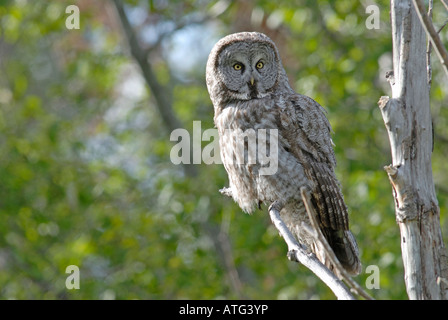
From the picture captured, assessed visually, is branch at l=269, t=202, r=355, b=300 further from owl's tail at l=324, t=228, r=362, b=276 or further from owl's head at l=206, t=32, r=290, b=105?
owl's head at l=206, t=32, r=290, b=105

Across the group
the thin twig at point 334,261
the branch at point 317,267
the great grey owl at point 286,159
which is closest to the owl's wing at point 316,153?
the great grey owl at point 286,159

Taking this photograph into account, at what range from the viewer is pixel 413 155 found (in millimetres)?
2350

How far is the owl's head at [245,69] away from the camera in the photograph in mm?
4270

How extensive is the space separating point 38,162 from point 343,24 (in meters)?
4.29

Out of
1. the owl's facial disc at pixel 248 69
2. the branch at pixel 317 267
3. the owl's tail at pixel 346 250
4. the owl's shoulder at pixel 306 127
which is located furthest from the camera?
the owl's facial disc at pixel 248 69

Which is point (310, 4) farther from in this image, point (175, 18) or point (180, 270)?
point (180, 270)

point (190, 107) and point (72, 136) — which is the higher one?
point (190, 107)

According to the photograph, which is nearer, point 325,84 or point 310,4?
point 310,4

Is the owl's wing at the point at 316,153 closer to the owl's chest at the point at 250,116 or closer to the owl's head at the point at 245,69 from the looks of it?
the owl's chest at the point at 250,116

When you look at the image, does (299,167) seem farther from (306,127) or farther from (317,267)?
(317,267)

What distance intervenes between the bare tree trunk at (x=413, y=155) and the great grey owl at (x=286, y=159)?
1.54 metres

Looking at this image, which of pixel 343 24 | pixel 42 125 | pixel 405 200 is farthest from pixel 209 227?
pixel 405 200

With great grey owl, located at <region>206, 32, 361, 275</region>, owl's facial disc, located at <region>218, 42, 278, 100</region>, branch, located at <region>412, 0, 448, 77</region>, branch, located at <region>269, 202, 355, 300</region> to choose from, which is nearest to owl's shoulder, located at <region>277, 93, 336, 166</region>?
great grey owl, located at <region>206, 32, 361, 275</region>
